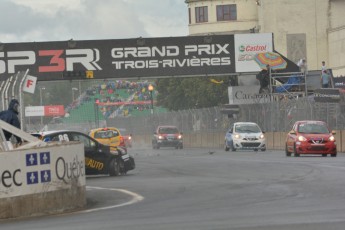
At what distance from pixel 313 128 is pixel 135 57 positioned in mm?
14138

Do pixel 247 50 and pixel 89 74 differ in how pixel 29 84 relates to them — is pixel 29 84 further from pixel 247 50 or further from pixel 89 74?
pixel 247 50

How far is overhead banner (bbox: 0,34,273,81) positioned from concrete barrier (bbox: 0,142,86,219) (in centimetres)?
3119

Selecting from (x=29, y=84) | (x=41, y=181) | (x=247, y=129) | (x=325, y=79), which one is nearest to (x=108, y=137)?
(x=247, y=129)

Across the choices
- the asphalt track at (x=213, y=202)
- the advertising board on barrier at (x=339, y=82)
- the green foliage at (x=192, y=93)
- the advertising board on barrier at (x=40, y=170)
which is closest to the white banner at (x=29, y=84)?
the asphalt track at (x=213, y=202)

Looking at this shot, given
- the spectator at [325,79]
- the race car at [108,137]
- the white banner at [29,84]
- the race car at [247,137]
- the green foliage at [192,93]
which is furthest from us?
the green foliage at [192,93]

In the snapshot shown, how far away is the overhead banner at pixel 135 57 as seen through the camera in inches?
1865

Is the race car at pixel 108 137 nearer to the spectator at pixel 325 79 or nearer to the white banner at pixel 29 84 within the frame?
the spectator at pixel 325 79

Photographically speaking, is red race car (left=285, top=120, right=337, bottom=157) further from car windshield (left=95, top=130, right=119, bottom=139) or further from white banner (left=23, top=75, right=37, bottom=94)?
white banner (left=23, top=75, right=37, bottom=94)

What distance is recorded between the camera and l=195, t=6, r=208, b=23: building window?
4491 inches

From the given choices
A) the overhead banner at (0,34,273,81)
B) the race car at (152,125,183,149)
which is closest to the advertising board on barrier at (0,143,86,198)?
the overhead banner at (0,34,273,81)

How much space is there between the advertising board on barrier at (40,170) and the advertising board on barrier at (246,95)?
3666 centimetres

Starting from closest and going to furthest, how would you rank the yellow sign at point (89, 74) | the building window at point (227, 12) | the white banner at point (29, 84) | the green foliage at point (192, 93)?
1. the white banner at point (29, 84)
2. the yellow sign at point (89, 74)
3. the green foliage at point (192, 93)
4. the building window at point (227, 12)

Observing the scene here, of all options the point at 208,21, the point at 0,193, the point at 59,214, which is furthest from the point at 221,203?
the point at 208,21

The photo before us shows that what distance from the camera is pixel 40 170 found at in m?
15.0
